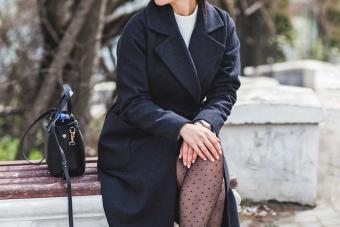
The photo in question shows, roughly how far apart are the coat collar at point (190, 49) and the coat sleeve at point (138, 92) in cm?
8

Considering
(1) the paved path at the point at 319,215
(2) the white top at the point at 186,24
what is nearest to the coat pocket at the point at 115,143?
(2) the white top at the point at 186,24

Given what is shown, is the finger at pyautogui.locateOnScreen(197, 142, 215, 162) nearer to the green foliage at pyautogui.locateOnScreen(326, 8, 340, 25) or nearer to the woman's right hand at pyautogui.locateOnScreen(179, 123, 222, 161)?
the woman's right hand at pyautogui.locateOnScreen(179, 123, 222, 161)

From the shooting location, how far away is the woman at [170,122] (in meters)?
2.82

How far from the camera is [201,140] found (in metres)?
2.77

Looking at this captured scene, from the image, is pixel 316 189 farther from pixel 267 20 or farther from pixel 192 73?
pixel 267 20

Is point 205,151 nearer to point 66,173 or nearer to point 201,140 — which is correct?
point 201,140

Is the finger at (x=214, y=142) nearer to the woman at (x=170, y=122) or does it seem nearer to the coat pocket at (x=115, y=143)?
the woman at (x=170, y=122)

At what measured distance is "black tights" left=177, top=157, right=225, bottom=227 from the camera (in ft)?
9.21

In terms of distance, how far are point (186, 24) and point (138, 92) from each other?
419 mm

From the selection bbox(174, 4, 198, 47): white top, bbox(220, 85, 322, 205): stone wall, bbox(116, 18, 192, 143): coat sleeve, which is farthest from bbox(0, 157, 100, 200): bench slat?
bbox(220, 85, 322, 205): stone wall

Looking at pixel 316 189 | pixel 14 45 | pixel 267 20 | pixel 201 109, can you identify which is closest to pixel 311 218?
pixel 316 189

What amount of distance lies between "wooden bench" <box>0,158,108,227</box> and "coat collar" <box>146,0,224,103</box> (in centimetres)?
64

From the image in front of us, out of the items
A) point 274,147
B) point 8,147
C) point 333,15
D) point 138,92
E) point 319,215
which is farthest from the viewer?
point 333,15

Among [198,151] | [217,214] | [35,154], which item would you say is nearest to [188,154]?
[198,151]
